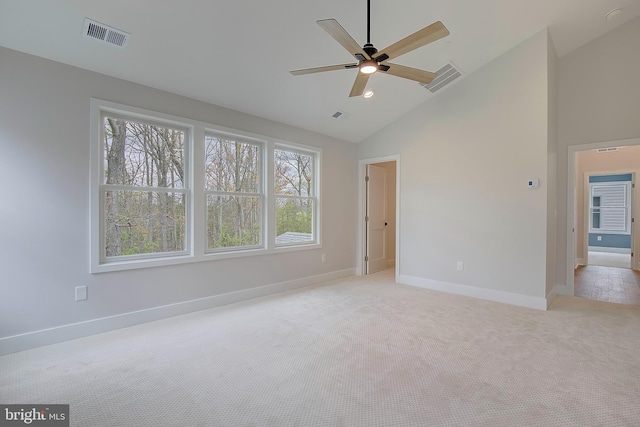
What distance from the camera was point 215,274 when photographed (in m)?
3.73

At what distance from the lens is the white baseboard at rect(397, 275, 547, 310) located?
3.66 meters

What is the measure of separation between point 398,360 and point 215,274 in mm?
2454

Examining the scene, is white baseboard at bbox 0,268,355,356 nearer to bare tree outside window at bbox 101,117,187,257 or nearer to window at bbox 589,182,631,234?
bare tree outside window at bbox 101,117,187,257

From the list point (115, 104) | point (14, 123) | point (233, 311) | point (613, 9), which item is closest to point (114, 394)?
point (233, 311)

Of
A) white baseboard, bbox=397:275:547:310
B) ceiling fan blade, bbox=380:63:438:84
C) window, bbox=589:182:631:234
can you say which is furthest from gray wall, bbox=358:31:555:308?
window, bbox=589:182:631:234

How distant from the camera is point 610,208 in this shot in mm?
8328

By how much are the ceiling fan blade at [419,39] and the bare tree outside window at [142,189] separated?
8.76ft

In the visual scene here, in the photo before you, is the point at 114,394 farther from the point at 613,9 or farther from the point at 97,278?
the point at 613,9

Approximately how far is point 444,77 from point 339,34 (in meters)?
2.83

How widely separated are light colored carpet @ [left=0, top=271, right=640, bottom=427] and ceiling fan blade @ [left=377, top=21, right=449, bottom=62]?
7.78ft

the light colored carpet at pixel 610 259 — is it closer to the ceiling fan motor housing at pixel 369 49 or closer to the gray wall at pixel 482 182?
the gray wall at pixel 482 182

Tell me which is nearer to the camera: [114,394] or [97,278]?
[114,394]

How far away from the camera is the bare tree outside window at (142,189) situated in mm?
3057

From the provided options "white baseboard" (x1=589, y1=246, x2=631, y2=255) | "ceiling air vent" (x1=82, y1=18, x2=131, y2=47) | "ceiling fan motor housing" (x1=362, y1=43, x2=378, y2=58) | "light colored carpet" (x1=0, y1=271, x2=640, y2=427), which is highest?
"ceiling air vent" (x1=82, y1=18, x2=131, y2=47)
